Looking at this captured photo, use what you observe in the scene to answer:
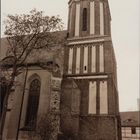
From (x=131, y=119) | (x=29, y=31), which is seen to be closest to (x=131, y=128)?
(x=131, y=119)

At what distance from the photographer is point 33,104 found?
17031 mm

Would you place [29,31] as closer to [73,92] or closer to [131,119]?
[73,92]

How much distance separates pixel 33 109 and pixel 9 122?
202 centimetres

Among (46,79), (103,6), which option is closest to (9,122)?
(46,79)

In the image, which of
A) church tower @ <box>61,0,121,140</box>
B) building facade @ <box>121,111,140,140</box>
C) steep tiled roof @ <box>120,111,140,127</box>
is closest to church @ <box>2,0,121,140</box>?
church tower @ <box>61,0,121,140</box>

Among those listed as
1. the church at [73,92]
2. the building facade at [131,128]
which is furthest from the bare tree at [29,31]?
the building facade at [131,128]

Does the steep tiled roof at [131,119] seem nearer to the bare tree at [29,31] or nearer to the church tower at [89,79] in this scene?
the church tower at [89,79]

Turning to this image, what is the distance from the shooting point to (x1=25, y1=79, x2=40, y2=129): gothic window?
53.3 feet

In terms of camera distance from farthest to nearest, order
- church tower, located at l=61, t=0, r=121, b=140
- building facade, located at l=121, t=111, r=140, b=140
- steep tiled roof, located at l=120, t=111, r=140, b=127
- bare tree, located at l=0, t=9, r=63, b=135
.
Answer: steep tiled roof, located at l=120, t=111, r=140, b=127 < building facade, located at l=121, t=111, r=140, b=140 < church tower, located at l=61, t=0, r=121, b=140 < bare tree, located at l=0, t=9, r=63, b=135

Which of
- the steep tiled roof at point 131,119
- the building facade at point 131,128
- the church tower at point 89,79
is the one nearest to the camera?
the church tower at point 89,79

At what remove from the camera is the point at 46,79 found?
17094mm

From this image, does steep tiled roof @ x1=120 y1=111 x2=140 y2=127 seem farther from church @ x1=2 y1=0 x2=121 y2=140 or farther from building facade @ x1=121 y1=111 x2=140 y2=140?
church @ x1=2 y1=0 x2=121 y2=140

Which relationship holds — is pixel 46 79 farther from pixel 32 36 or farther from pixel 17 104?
pixel 32 36

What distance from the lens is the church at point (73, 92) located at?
1611 cm
